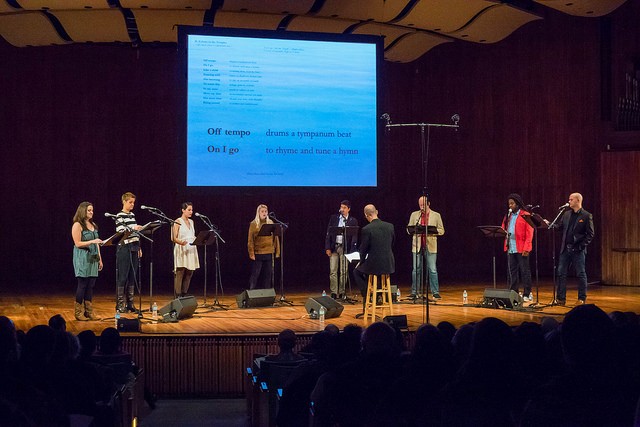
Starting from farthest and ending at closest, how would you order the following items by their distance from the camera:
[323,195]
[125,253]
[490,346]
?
[323,195], [125,253], [490,346]

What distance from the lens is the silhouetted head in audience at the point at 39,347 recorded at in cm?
391

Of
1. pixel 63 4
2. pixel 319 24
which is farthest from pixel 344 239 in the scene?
pixel 63 4

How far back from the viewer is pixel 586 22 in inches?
573

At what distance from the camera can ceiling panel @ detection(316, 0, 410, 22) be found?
1101cm

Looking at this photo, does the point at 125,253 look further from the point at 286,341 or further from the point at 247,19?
the point at 286,341

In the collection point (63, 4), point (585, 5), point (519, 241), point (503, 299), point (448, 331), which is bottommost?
point (503, 299)

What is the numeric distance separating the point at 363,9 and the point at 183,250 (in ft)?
13.3

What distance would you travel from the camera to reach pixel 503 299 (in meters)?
10.4

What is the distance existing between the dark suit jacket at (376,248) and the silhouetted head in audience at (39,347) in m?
5.32

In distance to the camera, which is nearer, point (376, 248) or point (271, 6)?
point (376, 248)

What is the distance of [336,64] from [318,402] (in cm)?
555

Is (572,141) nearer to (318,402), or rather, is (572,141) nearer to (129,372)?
(129,372)

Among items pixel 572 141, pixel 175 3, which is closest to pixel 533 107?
pixel 572 141

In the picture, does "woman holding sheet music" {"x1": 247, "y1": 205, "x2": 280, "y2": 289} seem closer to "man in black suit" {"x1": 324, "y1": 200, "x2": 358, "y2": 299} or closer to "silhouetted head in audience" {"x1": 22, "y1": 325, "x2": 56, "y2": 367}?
"man in black suit" {"x1": 324, "y1": 200, "x2": 358, "y2": 299}
